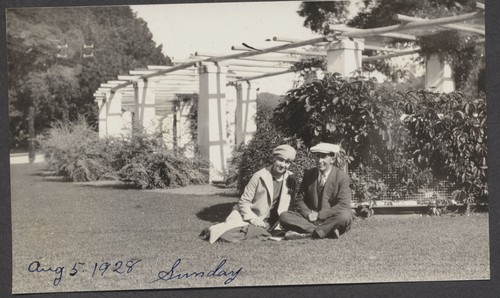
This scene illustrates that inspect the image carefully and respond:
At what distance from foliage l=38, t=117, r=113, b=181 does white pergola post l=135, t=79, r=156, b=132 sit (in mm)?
844

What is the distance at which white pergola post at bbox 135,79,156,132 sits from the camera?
39.8 ft

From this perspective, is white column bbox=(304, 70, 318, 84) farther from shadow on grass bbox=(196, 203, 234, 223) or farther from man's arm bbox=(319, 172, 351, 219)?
shadow on grass bbox=(196, 203, 234, 223)

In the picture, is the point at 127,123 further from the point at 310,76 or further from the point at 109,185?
the point at 310,76

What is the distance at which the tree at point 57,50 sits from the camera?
10.0 meters

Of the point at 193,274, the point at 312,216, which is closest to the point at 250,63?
the point at 312,216

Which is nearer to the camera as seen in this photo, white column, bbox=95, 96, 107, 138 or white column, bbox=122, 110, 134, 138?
white column, bbox=95, 96, 107, 138

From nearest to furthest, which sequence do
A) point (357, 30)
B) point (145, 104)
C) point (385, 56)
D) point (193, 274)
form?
point (193, 274), point (357, 30), point (385, 56), point (145, 104)

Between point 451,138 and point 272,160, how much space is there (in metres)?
2.64

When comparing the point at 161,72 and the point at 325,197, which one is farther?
the point at 161,72

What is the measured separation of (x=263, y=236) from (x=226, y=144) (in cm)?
227

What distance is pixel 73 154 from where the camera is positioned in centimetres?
1162

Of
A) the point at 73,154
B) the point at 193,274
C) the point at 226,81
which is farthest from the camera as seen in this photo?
the point at 226,81

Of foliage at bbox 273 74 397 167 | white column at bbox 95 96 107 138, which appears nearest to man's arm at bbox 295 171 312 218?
foliage at bbox 273 74 397 167

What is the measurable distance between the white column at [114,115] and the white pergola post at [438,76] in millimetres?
4695
